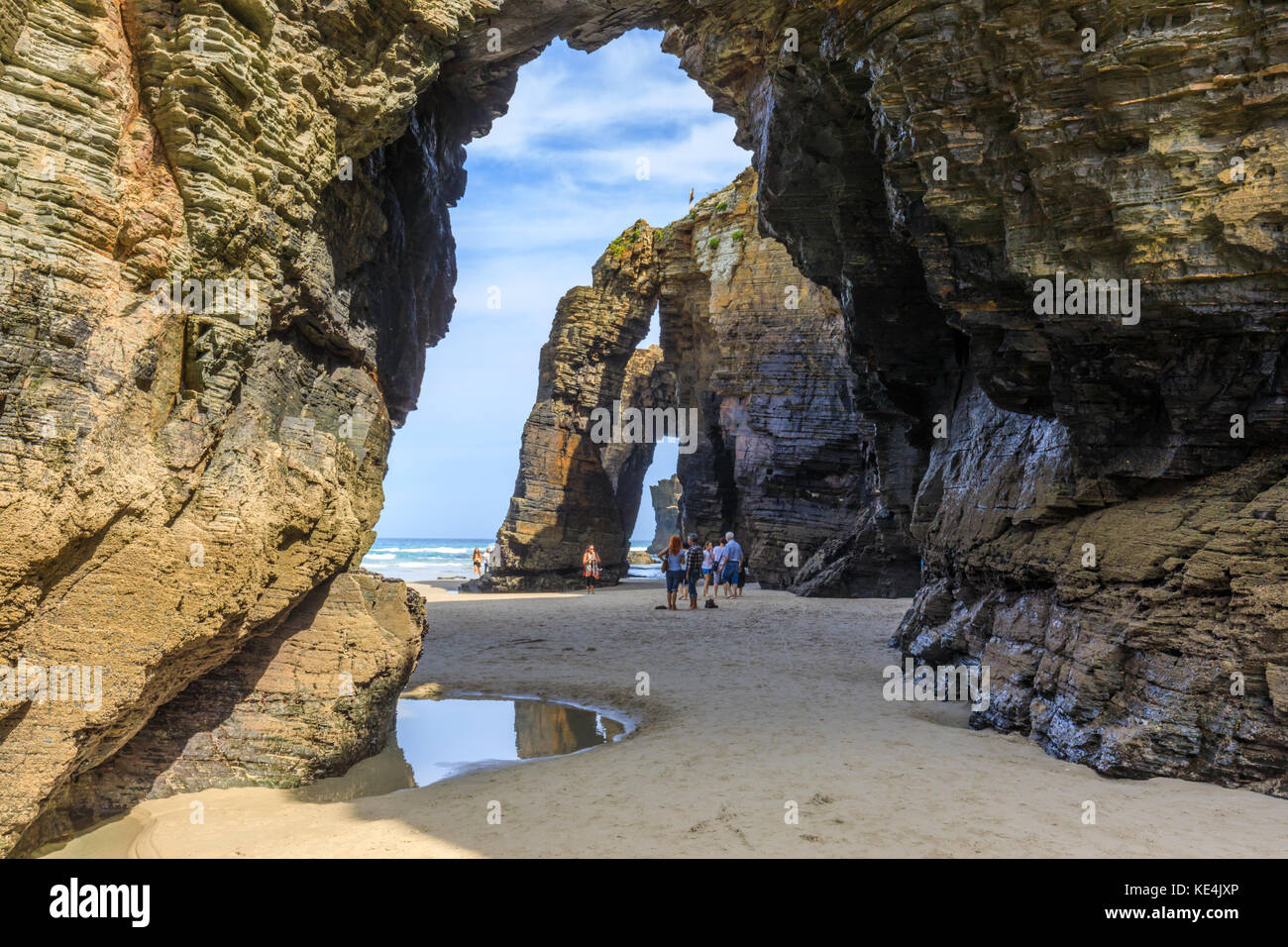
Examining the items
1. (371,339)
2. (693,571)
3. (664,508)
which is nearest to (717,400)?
(693,571)

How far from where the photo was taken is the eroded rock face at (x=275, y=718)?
6.79 m

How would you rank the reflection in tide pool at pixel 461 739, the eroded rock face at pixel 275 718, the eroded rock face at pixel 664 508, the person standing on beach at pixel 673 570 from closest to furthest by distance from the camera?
the eroded rock face at pixel 275 718, the reflection in tide pool at pixel 461 739, the person standing on beach at pixel 673 570, the eroded rock face at pixel 664 508

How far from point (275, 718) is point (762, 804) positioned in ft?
15.1

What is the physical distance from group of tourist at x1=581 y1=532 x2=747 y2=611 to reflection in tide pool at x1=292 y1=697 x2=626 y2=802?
8.80 meters

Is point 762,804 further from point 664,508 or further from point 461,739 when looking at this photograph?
point 664,508

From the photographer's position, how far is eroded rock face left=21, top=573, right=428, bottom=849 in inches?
267

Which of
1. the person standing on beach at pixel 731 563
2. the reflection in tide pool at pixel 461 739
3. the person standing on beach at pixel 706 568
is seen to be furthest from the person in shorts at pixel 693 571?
the reflection in tide pool at pixel 461 739

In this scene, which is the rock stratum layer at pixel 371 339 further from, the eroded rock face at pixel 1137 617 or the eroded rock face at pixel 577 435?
the eroded rock face at pixel 577 435

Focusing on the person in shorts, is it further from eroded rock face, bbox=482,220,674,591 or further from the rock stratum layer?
eroded rock face, bbox=482,220,674,591

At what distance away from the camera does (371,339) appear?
33.9ft

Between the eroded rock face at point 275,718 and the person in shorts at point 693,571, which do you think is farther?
the person in shorts at point 693,571

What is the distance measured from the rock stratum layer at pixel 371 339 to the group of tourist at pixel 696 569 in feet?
34.3

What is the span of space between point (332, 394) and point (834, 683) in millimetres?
7344
